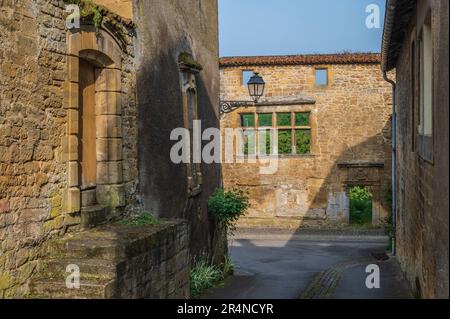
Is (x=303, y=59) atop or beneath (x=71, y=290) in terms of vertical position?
atop


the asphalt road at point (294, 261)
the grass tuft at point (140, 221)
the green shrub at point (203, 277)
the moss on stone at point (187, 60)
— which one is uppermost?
the moss on stone at point (187, 60)

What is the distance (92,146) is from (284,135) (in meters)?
16.0

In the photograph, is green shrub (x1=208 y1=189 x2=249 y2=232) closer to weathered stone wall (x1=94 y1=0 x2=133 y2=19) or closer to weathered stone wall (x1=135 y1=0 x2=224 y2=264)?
weathered stone wall (x1=135 y1=0 x2=224 y2=264)

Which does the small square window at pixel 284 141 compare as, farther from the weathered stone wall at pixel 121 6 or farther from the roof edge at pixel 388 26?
the weathered stone wall at pixel 121 6

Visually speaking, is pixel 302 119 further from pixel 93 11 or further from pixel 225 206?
pixel 93 11

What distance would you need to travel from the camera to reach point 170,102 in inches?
383

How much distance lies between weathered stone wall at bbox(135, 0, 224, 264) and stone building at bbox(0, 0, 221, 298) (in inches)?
1.3

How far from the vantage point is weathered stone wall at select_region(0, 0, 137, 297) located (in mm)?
5344

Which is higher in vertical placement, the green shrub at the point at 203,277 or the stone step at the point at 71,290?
the stone step at the point at 71,290

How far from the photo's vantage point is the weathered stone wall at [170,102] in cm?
862

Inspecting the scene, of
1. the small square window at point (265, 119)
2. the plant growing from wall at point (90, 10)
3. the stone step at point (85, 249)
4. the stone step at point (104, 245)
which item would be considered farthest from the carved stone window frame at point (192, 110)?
the small square window at point (265, 119)

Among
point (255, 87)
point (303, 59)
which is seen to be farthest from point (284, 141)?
point (255, 87)

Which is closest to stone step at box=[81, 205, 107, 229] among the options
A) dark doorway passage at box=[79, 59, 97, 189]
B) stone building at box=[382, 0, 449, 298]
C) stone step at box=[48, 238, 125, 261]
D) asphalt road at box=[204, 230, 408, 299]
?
dark doorway passage at box=[79, 59, 97, 189]

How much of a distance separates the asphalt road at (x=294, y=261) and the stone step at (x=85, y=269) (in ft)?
14.9
